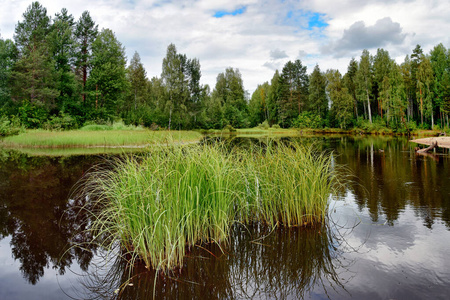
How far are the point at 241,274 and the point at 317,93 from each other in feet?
189

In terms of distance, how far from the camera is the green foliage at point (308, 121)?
176 feet

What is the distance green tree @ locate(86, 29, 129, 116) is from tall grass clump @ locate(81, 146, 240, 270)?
35341mm

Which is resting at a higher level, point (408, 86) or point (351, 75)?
point (351, 75)

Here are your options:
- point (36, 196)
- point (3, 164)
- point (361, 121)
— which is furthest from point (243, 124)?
point (36, 196)

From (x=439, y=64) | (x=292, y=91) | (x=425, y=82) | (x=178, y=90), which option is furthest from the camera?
(x=292, y=91)

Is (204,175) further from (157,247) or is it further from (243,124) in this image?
(243,124)

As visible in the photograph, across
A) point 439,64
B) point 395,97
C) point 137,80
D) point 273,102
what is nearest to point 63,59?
point 137,80

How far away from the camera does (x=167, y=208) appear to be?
3412 millimetres

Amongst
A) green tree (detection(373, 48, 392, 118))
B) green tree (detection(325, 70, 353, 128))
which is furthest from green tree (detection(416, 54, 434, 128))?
green tree (detection(325, 70, 353, 128))

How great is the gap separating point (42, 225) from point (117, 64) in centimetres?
3896

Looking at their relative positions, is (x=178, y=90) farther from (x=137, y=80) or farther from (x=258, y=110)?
(x=258, y=110)

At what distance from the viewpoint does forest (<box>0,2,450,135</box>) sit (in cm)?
3106

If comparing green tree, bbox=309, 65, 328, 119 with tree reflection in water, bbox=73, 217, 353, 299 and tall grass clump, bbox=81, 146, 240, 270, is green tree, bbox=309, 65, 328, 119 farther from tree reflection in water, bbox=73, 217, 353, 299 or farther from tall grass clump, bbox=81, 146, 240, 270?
tall grass clump, bbox=81, 146, 240, 270

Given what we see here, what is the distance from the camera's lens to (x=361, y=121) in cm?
4803
